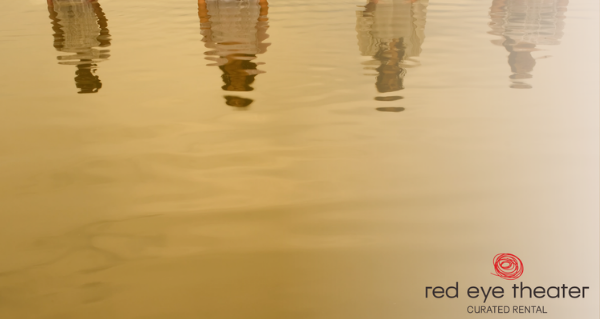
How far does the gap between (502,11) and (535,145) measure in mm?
2892

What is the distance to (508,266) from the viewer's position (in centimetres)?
92

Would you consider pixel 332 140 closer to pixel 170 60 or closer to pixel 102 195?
pixel 102 195

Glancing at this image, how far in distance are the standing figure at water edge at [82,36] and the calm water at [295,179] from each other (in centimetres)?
7

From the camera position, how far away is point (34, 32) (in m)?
3.51

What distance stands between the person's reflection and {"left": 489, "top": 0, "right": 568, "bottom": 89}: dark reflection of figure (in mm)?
549

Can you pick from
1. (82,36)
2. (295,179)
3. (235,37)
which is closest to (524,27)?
(235,37)

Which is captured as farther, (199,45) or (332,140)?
(199,45)

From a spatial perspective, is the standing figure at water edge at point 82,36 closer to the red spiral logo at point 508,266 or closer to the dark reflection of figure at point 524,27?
the red spiral logo at point 508,266

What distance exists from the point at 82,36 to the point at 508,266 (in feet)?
11.7

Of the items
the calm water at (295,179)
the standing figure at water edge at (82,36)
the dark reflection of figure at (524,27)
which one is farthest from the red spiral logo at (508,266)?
the standing figure at water edge at (82,36)

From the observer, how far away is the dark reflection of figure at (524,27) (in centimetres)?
217

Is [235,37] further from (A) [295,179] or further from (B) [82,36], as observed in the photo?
(A) [295,179]

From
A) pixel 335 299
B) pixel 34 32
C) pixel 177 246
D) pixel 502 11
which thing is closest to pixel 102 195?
pixel 177 246

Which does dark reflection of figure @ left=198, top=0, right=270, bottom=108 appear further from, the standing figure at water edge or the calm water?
the standing figure at water edge
